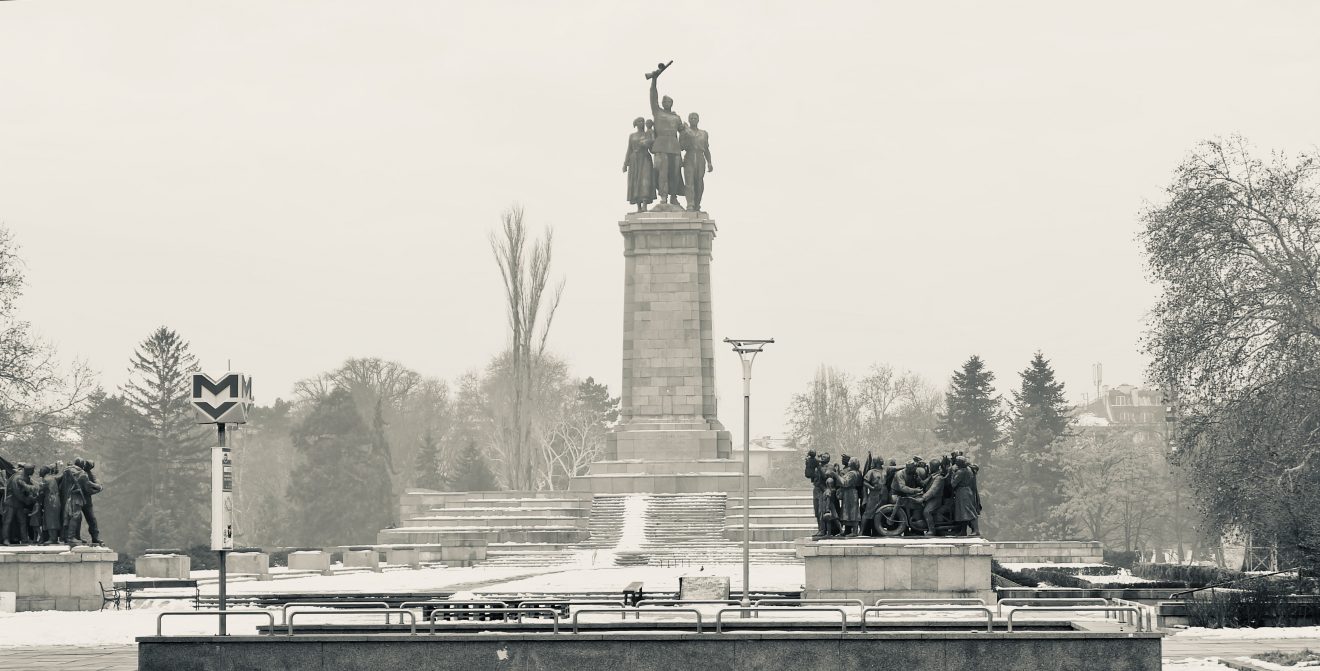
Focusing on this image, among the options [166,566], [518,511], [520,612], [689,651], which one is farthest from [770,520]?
[689,651]

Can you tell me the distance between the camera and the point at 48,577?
3719cm

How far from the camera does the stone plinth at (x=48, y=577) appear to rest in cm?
3700

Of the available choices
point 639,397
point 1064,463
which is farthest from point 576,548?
point 1064,463

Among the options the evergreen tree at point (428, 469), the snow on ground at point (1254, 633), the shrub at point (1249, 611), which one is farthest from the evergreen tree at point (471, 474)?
the snow on ground at point (1254, 633)

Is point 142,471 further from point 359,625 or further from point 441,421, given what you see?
point 359,625

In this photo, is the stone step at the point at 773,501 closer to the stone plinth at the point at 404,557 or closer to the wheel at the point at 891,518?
the stone plinth at the point at 404,557

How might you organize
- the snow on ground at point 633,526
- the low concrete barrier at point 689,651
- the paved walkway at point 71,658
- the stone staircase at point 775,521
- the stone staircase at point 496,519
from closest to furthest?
the low concrete barrier at point 689,651, the paved walkway at point 71,658, the stone staircase at point 775,521, the snow on ground at point 633,526, the stone staircase at point 496,519

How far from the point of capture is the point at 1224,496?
4697 centimetres

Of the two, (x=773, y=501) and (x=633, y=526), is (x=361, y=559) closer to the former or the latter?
(x=633, y=526)

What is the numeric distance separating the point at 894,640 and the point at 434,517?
145 feet

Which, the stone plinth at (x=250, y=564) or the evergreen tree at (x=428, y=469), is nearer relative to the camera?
the stone plinth at (x=250, y=564)

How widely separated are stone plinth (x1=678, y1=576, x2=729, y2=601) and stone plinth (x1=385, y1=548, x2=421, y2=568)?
3235cm

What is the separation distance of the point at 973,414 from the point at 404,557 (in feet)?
139

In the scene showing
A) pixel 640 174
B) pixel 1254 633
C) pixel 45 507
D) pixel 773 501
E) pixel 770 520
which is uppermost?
pixel 640 174
